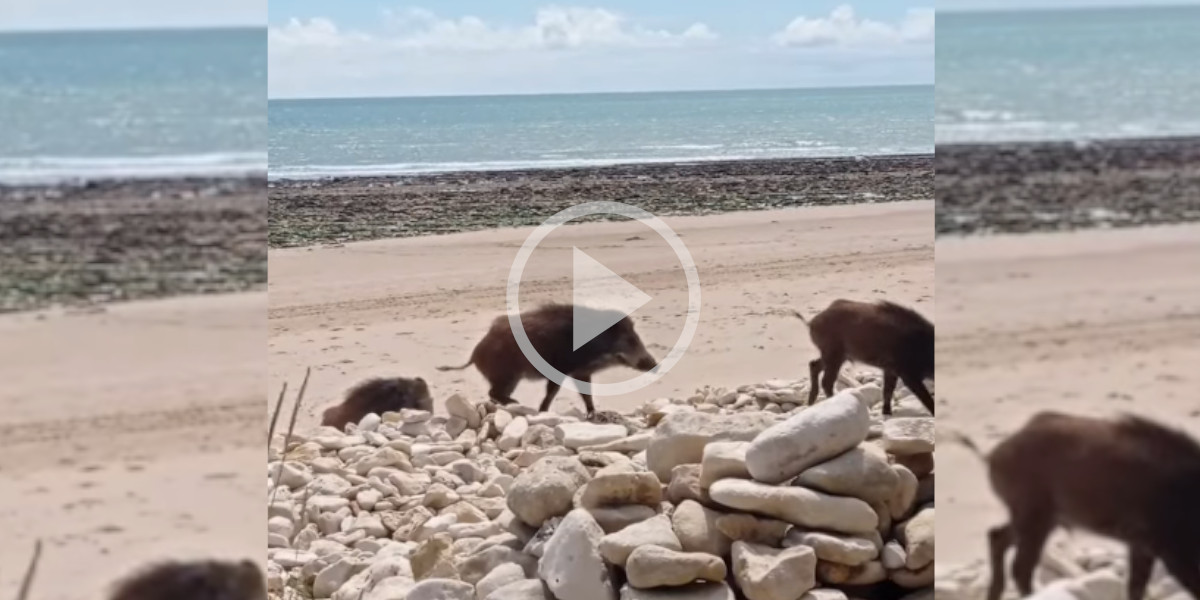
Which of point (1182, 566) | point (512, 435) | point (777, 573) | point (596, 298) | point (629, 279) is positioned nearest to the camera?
point (1182, 566)

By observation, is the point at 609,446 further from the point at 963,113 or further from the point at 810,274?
the point at 810,274

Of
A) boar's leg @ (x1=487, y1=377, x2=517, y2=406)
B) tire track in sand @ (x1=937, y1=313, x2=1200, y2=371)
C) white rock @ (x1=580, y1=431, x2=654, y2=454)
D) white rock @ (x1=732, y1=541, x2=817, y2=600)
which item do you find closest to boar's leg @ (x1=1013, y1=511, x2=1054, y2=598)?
tire track in sand @ (x1=937, y1=313, x2=1200, y2=371)


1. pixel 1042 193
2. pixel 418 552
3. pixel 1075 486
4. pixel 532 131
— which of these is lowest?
pixel 418 552

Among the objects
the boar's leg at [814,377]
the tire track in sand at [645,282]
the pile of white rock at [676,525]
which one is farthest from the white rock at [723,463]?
the tire track in sand at [645,282]

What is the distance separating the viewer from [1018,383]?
92 cm

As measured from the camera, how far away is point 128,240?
40.3 inches

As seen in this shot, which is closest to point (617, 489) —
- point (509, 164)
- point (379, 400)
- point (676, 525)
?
point (676, 525)

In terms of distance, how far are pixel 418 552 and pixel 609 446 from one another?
27.4 inches

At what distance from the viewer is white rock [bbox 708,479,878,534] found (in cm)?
198

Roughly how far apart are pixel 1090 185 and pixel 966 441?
25cm

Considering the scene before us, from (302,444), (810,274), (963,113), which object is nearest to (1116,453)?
(963,113)

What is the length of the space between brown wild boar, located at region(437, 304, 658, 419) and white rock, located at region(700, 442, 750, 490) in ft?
4.14

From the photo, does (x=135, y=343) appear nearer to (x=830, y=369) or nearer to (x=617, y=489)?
(x=617, y=489)

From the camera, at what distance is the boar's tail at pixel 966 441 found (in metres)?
0.94
